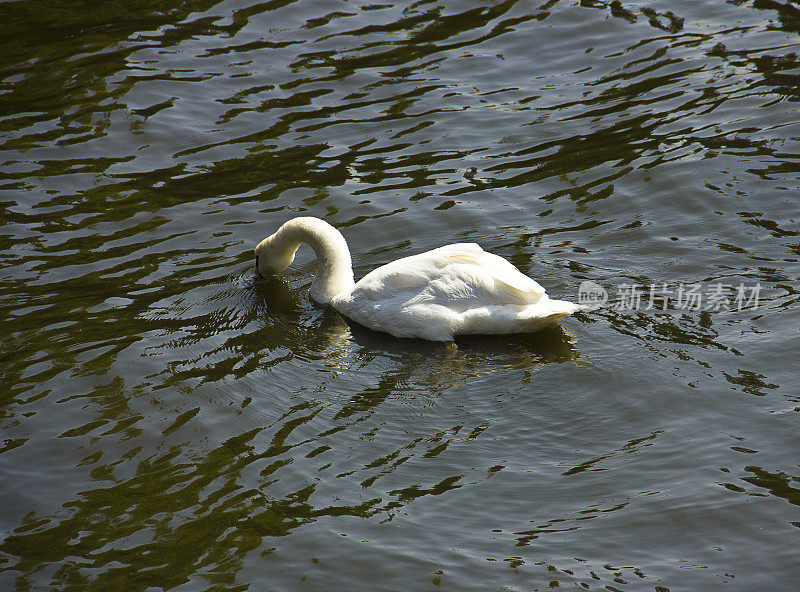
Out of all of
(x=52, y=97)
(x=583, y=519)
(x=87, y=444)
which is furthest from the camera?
(x=52, y=97)

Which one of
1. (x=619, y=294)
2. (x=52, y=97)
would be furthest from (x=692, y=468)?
(x=52, y=97)

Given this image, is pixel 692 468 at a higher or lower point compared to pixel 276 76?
lower

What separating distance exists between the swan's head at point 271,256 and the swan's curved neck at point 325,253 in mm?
66

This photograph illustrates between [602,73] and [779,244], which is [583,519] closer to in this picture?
[779,244]

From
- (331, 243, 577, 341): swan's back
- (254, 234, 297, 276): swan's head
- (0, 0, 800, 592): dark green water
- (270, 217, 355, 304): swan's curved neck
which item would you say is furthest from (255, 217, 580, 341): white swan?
(254, 234, 297, 276): swan's head

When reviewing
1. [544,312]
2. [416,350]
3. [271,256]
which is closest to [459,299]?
[416,350]

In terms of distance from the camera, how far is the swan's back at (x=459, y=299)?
698 centimetres

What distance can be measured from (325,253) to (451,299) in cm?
147

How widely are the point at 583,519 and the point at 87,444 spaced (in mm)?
3244

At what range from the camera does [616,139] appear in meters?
10.3

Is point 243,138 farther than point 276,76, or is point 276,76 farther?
point 276,76

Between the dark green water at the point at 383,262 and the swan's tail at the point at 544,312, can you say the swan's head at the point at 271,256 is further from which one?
the swan's tail at the point at 544,312

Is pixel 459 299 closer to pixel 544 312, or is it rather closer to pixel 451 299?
pixel 451 299

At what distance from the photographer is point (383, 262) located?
8.56 m
